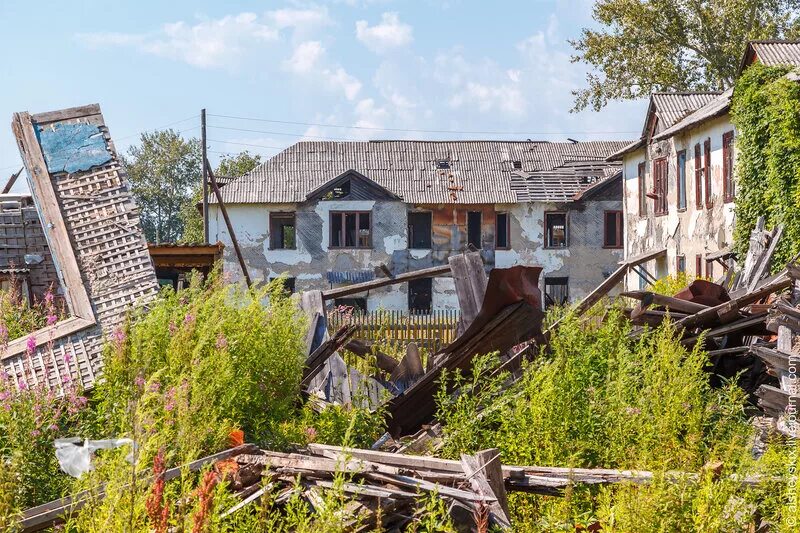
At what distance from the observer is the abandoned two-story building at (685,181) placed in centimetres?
2220

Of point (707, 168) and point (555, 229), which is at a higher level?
point (707, 168)

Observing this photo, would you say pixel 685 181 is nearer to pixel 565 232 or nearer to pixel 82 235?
pixel 565 232

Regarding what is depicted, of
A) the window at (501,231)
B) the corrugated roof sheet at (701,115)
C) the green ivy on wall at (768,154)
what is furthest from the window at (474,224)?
the green ivy on wall at (768,154)

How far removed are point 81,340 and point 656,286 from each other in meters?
16.6

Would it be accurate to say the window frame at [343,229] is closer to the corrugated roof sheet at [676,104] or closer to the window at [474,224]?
the window at [474,224]

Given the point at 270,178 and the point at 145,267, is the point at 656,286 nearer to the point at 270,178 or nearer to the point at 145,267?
the point at 145,267

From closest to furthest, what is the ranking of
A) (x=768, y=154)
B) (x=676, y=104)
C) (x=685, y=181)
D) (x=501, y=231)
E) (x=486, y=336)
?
(x=486, y=336), (x=768, y=154), (x=685, y=181), (x=676, y=104), (x=501, y=231)

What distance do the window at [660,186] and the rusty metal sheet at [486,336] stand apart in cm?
2007

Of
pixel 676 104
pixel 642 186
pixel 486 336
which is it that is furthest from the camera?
pixel 642 186

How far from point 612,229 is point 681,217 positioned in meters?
13.0

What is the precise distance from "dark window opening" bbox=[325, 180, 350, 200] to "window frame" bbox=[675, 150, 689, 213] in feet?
51.1

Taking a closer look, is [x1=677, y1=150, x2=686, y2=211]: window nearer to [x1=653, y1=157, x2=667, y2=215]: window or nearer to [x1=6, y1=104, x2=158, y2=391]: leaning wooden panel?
[x1=653, y1=157, x2=667, y2=215]: window

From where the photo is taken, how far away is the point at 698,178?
24.9 meters

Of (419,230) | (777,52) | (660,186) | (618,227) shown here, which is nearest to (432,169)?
(419,230)
